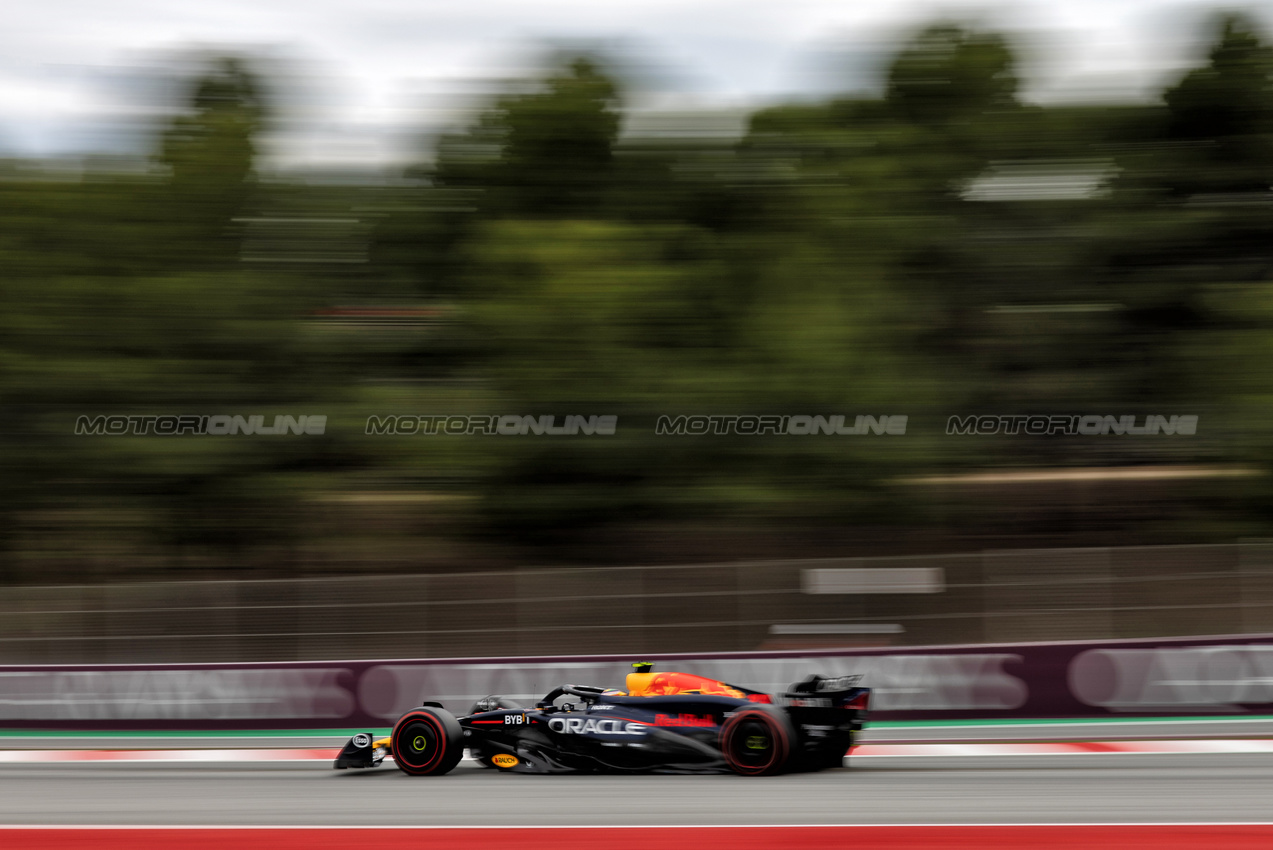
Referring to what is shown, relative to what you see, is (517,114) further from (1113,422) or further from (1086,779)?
(1086,779)

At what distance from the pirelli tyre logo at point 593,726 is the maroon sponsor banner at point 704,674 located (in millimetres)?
2830

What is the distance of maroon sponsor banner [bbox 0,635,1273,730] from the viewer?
12102 millimetres

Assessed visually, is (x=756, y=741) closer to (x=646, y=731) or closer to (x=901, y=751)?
(x=646, y=731)

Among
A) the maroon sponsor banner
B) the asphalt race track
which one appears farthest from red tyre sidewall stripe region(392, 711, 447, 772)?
the maroon sponsor banner

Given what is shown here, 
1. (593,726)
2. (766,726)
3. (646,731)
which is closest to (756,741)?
(766,726)

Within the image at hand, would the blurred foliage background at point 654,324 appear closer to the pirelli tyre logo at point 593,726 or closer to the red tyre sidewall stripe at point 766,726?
the pirelli tyre logo at point 593,726

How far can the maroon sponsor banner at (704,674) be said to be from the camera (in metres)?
12.1

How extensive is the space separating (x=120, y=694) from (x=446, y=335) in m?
10.2

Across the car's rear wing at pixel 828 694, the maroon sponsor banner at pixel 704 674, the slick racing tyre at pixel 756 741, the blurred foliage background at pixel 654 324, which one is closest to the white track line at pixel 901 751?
the maroon sponsor banner at pixel 704 674

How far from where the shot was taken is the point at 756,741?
28.6 ft

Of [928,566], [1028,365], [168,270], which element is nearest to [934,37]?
[1028,365]

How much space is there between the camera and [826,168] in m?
23.0

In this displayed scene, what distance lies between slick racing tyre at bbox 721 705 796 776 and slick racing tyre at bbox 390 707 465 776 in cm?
197

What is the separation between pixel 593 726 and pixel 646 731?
387mm
